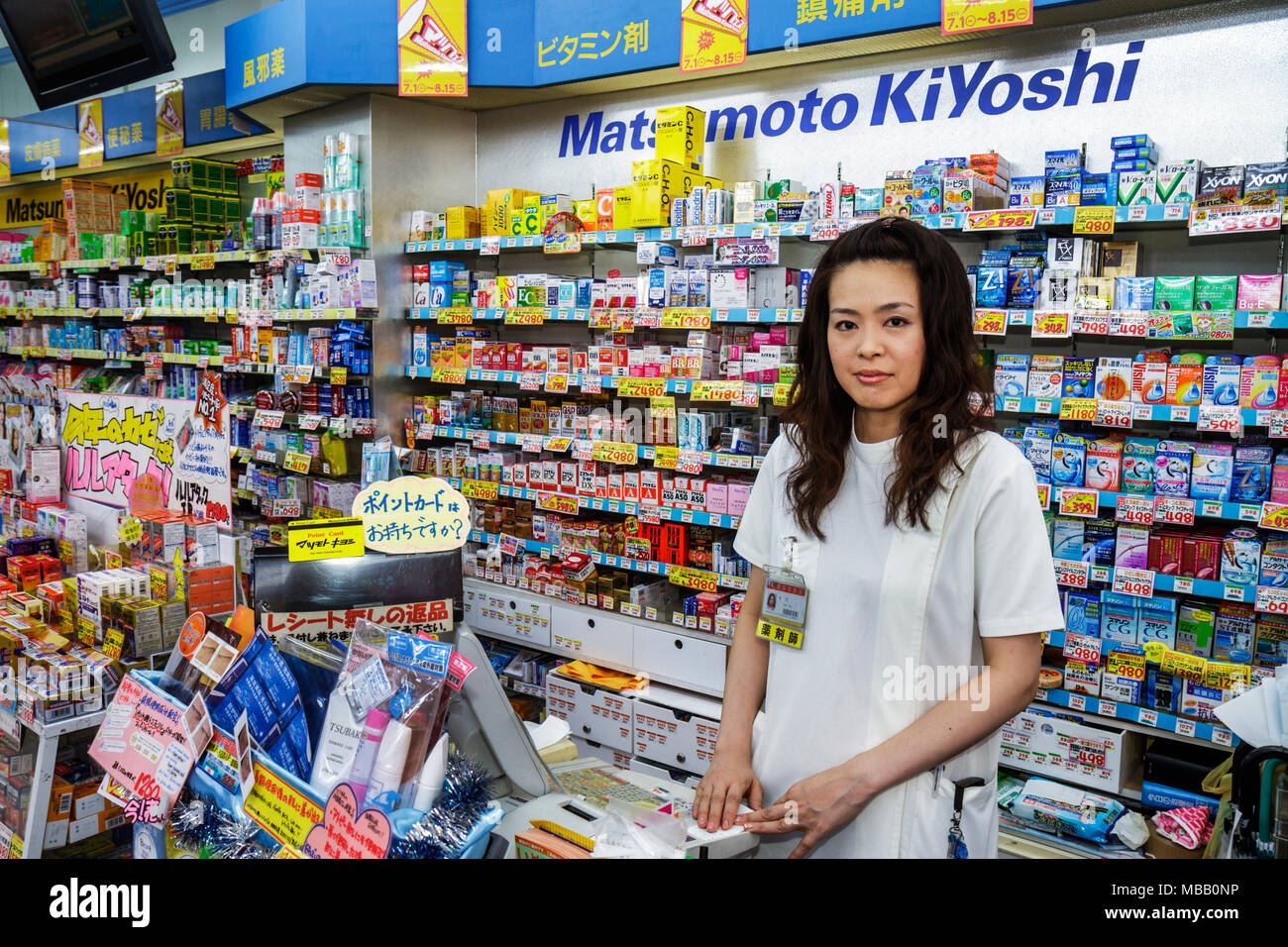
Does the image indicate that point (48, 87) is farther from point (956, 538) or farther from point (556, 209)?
point (956, 538)

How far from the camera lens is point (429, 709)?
148 cm

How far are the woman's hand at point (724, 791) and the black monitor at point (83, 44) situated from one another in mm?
4201

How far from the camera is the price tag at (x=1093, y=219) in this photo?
10.6 feet

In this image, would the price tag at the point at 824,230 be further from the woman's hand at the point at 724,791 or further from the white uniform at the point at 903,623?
the woman's hand at the point at 724,791

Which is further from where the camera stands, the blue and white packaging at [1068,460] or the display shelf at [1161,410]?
the blue and white packaging at [1068,460]

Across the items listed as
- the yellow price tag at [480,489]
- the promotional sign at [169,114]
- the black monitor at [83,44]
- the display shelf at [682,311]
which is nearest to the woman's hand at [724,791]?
the display shelf at [682,311]

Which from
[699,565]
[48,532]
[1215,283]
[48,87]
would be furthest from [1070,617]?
[48,87]

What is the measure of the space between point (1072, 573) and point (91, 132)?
26.0ft

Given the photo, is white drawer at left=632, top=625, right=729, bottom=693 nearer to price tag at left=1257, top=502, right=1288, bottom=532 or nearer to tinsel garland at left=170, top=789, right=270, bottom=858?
price tag at left=1257, top=502, right=1288, bottom=532

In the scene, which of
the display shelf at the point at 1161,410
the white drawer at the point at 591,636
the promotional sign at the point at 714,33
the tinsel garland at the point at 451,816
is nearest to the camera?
the tinsel garland at the point at 451,816

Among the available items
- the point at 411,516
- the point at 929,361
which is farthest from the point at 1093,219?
the point at 411,516

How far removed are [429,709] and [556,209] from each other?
359 centimetres

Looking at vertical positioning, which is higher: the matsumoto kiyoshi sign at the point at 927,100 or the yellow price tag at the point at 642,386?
the matsumoto kiyoshi sign at the point at 927,100

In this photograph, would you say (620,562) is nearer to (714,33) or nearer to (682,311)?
(682,311)
